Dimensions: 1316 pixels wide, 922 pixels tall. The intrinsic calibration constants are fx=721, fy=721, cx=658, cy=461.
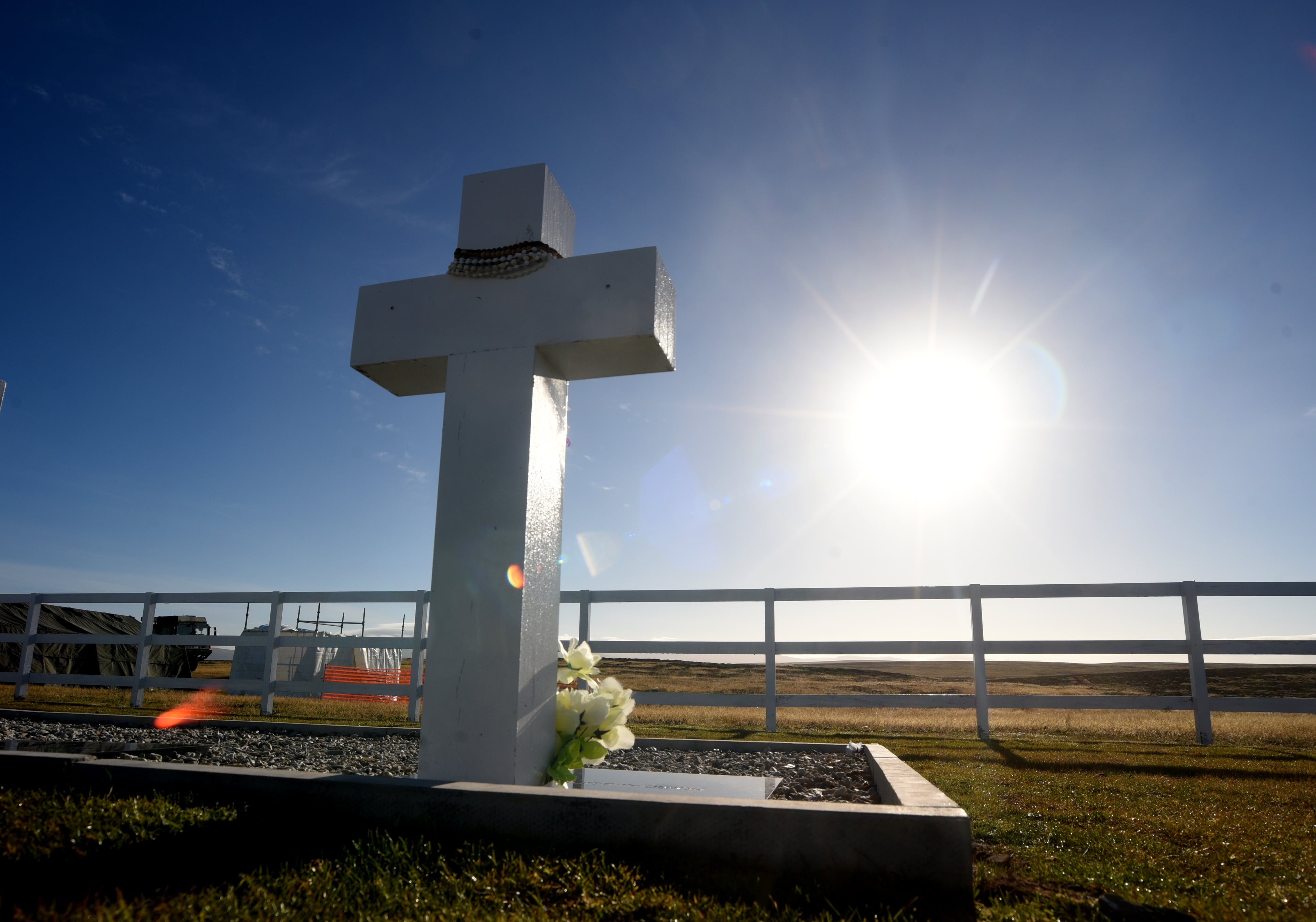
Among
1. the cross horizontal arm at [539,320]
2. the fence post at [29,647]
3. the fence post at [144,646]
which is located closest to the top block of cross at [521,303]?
the cross horizontal arm at [539,320]

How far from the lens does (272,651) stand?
8102mm

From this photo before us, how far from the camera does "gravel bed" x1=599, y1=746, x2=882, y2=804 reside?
2949mm

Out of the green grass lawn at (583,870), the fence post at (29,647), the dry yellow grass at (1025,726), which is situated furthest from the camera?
the fence post at (29,647)

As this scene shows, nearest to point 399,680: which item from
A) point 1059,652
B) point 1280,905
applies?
point 1059,652

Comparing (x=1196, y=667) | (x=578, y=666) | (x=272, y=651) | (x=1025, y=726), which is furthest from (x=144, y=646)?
(x=1196, y=667)

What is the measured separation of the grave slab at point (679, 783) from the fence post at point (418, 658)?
4.64 meters

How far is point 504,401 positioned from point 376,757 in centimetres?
236

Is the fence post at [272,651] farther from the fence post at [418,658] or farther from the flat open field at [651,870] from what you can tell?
the flat open field at [651,870]

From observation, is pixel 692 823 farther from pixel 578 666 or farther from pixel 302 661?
pixel 302 661

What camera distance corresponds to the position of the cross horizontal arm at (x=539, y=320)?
3074mm

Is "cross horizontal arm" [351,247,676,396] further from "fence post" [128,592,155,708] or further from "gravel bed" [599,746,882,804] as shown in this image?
"fence post" [128,592,155,708]

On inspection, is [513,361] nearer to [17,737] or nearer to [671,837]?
[671,837]

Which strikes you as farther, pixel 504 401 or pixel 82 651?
pixel 82 651

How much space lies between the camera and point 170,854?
1993 mm
